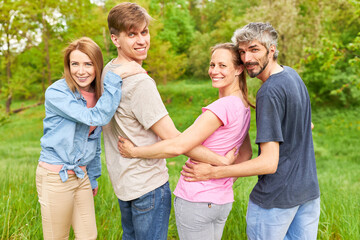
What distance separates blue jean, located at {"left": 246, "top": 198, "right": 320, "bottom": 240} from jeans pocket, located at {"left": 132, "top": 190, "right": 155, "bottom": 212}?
2.09 feet

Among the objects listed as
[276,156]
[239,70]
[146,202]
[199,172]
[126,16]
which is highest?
[126,16]

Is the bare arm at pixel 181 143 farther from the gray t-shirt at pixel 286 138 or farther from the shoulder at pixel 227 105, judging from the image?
the gray t-shirt at pixel 286 138

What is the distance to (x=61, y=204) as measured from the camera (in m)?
2.23

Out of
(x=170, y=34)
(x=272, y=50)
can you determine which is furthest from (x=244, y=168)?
(x=170, y=34)

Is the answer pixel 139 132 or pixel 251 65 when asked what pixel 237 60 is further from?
pixel 139 132

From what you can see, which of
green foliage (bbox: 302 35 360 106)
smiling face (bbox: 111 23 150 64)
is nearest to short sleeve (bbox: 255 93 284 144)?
smiling face (bbox: 111 23 150 64)

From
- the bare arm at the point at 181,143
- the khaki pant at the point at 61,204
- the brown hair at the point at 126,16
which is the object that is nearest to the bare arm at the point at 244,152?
the bare arm at the point at 181,143

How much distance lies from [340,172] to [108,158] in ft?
28.2

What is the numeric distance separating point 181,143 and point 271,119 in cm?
55

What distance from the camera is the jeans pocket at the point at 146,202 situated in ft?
6.60

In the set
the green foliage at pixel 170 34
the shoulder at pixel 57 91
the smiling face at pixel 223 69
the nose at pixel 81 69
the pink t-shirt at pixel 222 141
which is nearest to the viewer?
the pink t-shirt at pixel 222 141

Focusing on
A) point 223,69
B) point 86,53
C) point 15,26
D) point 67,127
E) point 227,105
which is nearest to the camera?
point 227,105

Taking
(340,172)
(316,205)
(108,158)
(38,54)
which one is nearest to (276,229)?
(316,205)

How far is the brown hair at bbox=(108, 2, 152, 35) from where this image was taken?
6.43 feet
